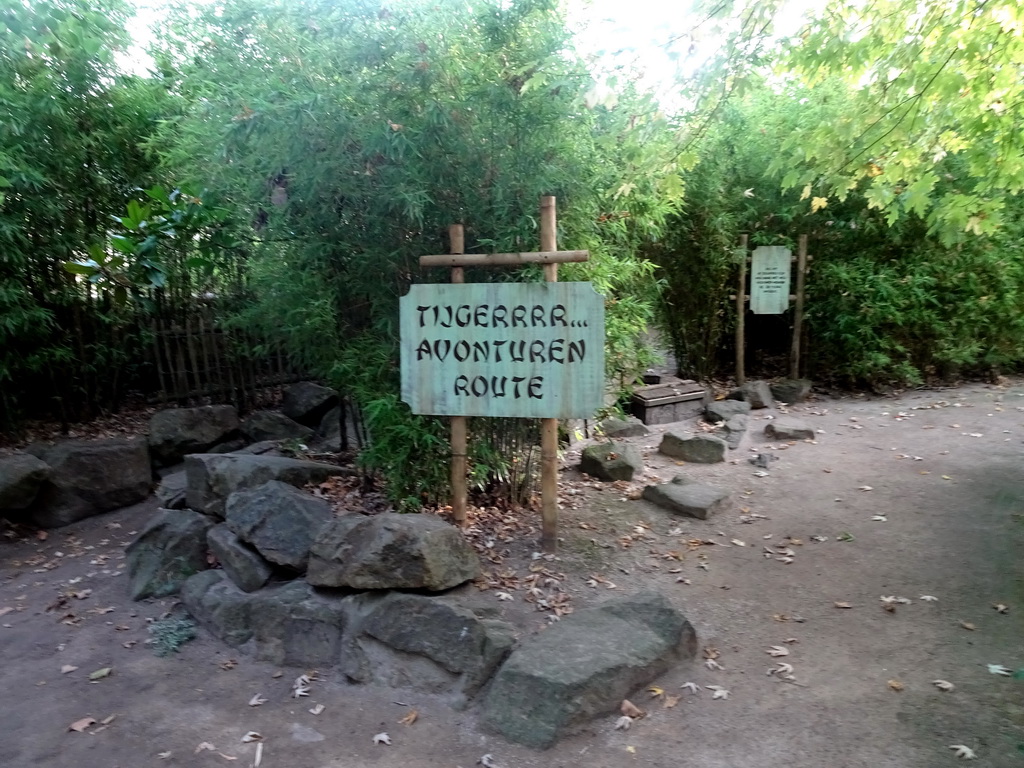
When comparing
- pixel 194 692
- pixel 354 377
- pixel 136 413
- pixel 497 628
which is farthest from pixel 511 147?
pixel 136 413

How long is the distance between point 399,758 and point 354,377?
220 cm

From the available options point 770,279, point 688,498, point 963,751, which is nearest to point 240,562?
point 688,498

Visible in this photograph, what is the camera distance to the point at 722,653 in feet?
11.5

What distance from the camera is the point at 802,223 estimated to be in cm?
866

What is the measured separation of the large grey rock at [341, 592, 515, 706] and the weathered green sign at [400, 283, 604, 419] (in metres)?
1.05

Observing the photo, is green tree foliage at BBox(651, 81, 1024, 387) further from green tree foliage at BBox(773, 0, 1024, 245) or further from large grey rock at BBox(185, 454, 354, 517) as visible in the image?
large grey rock at BBox(185, 454, 354, 517)

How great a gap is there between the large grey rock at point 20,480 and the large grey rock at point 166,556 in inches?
56.7

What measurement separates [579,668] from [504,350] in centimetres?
164

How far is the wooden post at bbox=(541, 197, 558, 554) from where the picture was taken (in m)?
3.99

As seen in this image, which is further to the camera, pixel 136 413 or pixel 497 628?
pixel 136 413

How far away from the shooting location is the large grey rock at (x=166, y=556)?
4457mm

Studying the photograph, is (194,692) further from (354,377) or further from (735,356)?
(735,356)

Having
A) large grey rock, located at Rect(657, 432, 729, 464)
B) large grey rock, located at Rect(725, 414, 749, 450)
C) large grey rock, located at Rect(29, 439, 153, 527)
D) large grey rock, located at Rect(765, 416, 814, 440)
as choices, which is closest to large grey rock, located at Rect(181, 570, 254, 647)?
large grey rock, located at Rect(29, 439, 153, 527)

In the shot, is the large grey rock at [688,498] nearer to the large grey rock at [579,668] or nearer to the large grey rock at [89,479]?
the large grey rock at [579,668]
